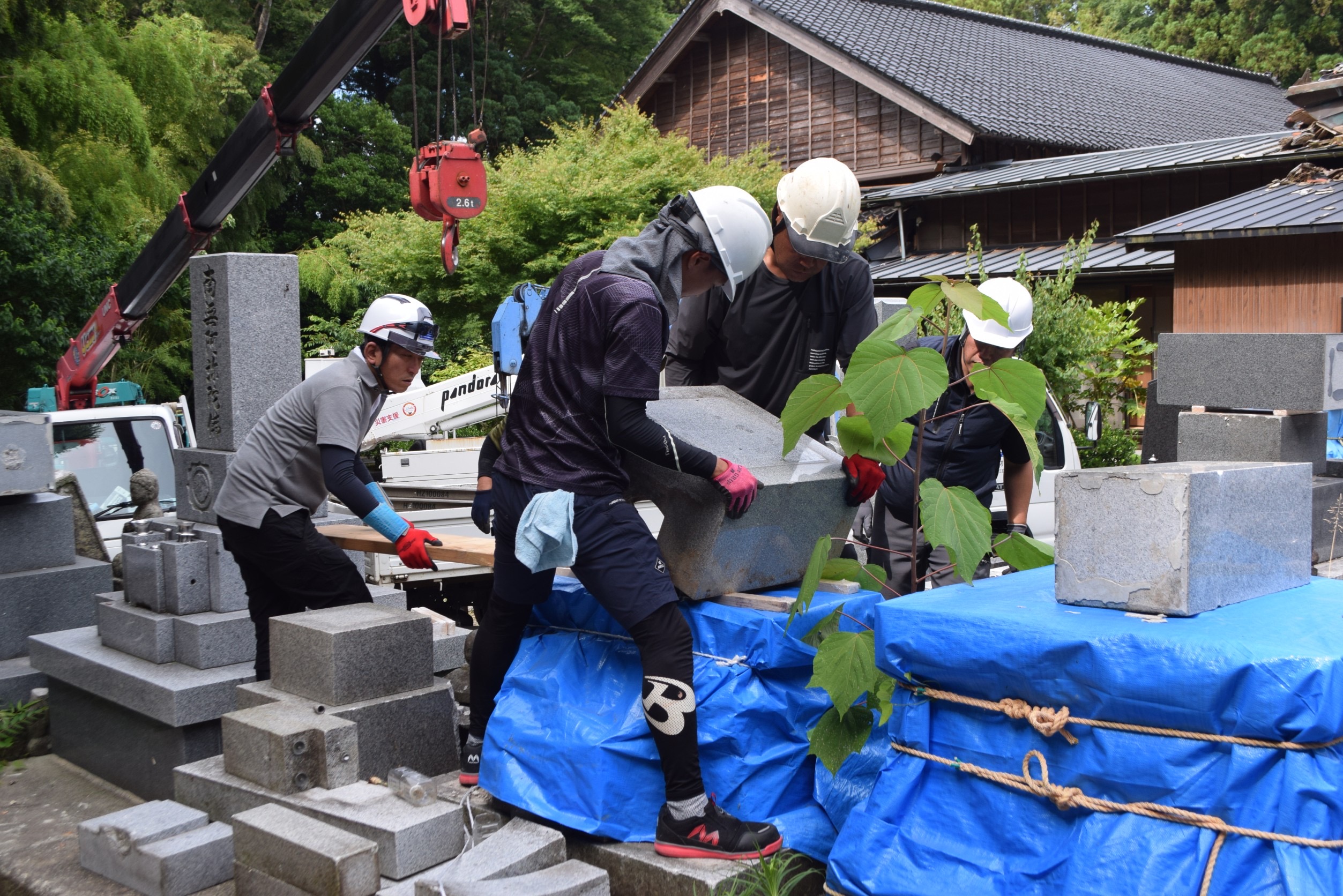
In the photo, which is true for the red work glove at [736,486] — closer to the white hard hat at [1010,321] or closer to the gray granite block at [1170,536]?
the gray granite block at [1170,536]

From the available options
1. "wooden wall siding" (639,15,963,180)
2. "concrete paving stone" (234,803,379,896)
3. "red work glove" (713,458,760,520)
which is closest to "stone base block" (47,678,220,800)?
"concrete paving stone" (234,803,379,896)

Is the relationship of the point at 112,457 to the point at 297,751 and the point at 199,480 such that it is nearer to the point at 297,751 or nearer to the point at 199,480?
the point at 199,480

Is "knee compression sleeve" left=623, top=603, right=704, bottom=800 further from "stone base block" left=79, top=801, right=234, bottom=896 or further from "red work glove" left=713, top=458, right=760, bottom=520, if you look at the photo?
"stone base block" left=79, top=801, right=234, bottom=896

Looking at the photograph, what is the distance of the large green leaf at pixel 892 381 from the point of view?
278 centimetres

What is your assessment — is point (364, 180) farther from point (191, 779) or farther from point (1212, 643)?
point (1212, 643)

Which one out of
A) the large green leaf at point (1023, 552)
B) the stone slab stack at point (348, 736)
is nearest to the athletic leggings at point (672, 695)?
the stone slab stack at point (348, 736)

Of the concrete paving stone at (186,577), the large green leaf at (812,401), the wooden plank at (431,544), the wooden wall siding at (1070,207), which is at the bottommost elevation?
the concrete paving stone at (186,577)

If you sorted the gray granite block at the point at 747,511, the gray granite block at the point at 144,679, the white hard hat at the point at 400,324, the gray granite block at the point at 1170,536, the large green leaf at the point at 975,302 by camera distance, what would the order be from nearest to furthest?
the gray granite block at the point at 1170,536 < the large green leaf at the point at 975,302 < the gray granite block at the point at 747,511 < the white hard hat at the point at 400,324 < the gray granite block at the point at 144,679

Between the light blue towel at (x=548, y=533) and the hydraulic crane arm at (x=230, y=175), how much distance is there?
5189mm

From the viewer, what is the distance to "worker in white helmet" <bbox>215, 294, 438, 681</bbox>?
4160mm

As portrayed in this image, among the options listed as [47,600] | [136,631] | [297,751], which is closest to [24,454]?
[47,600]

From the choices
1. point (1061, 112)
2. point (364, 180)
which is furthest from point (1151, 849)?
point (364, 180)

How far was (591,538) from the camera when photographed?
10.1 ft

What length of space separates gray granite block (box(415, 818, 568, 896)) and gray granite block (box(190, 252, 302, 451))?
2.73 m
